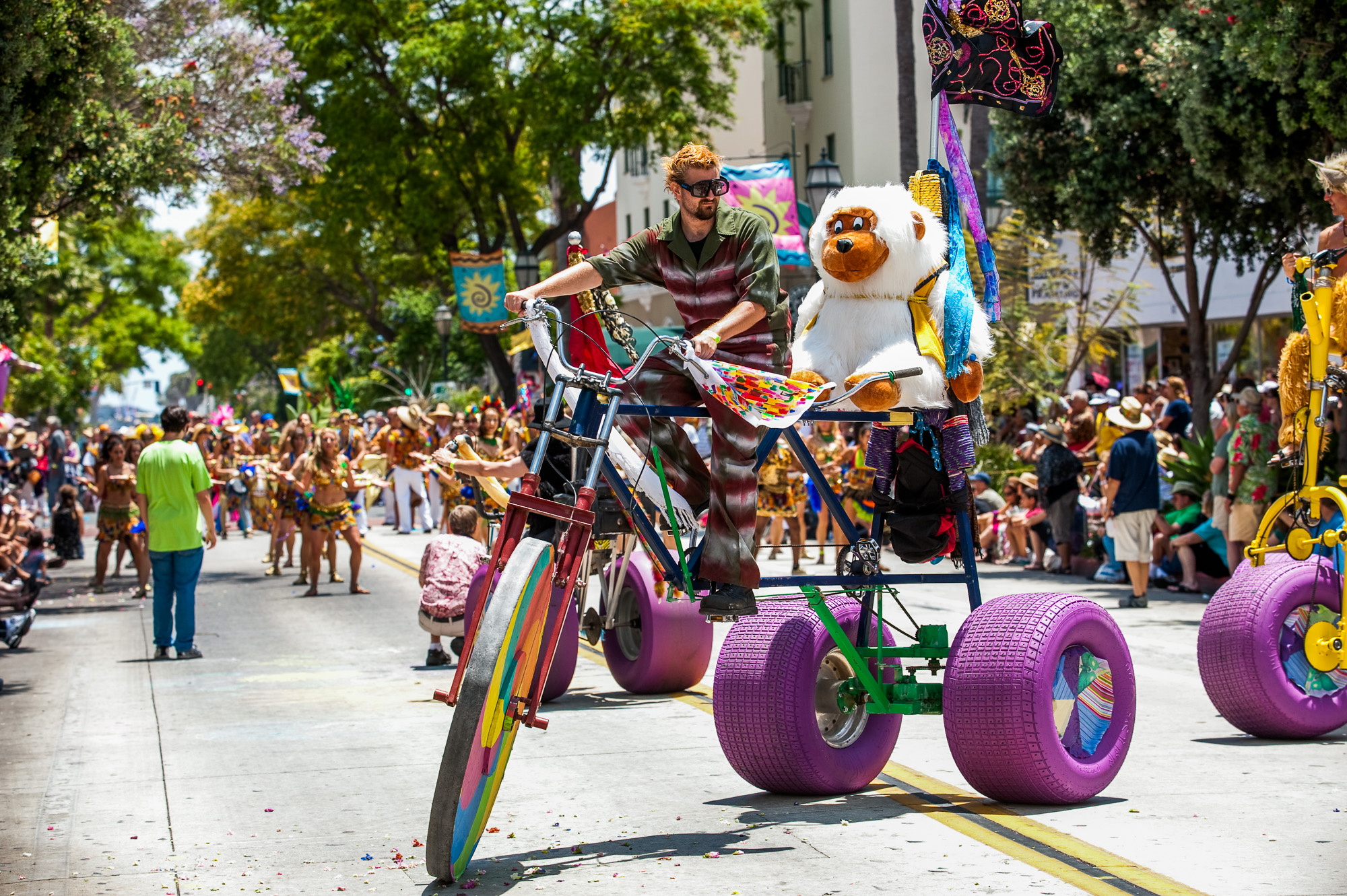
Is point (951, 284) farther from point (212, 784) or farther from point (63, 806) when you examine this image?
point (63, 806)

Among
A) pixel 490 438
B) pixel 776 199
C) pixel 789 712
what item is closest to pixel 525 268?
pixel 776 199

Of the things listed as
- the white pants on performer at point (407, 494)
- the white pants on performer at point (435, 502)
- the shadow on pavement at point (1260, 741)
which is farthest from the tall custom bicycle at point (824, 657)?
the white pants on performer at point (435, 502)

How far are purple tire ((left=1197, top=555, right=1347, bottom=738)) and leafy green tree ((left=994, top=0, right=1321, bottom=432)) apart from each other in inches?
339

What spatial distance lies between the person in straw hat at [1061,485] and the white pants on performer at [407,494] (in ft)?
39.2

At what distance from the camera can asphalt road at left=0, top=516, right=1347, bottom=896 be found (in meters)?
5.47

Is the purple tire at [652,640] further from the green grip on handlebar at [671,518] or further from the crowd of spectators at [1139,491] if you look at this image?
the crowd of spectators at [1139,491]

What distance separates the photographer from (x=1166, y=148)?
768 inches

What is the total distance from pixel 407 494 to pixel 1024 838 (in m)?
21.3

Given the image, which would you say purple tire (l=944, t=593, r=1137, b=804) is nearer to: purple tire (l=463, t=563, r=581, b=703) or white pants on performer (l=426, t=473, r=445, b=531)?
purple tire (l=463, t=563, r=581, b=703)

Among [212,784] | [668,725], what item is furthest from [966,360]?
[212,784]

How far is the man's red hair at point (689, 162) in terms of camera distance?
21.0ft

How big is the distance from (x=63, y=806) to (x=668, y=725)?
10.5 ft

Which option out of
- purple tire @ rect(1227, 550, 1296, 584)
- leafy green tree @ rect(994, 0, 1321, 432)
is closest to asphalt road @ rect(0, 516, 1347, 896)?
purple tire @ rect(1227, 550, 1296, 584)

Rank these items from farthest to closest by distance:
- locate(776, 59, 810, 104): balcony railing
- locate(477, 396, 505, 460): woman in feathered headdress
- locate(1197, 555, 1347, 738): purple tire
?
locate(776, 59, 810, 104): balcony railing < locate(477, 396, 505, 460): woman in feathered headdress < locate(1197, 555, 1347, 738): purple tire
